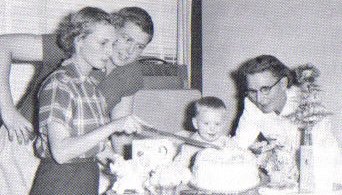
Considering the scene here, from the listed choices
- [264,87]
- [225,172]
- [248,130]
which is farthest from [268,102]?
[225,172]

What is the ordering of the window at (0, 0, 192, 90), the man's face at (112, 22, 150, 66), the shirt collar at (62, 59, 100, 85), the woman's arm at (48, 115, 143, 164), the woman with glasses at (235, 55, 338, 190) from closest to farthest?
the woman's arm at (48, 115, 143, 164) → the shirt collar at (62, 59, 100, 85) → the man's face at (112, 22, 150, 66) → the woman with glasses at (235, 55, 338, 190) → the window at (0, 0, 192, 90)

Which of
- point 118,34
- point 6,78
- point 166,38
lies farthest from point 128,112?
point 166,38

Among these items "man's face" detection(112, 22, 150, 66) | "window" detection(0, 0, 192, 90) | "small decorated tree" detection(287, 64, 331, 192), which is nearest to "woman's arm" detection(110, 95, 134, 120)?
"man's face" detection(112, 22, 150, 66)

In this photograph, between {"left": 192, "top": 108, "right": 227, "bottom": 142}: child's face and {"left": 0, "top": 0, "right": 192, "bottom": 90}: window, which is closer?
{"left": 192, "top": 108, "right": 227, "bottom": 142}: child's face

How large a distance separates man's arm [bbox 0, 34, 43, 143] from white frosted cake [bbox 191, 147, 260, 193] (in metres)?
0.57

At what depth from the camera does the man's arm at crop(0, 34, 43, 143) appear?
1488 millimetres

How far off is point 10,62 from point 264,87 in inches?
39.3

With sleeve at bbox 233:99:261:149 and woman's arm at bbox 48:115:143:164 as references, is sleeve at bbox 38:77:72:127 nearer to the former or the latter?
woman's arm at bbox 48:115:143:164

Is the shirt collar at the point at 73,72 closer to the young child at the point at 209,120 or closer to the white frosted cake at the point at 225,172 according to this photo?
the white frosted cake at the point at 225,172

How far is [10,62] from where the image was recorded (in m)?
1.62

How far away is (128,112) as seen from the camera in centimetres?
183

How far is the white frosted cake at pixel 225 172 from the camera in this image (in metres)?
1.28

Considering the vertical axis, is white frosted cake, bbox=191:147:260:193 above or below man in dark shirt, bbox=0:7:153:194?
below

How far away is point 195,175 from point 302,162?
1.01 ft
